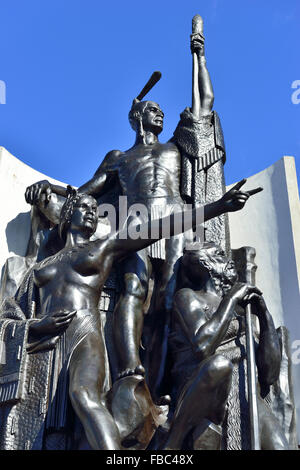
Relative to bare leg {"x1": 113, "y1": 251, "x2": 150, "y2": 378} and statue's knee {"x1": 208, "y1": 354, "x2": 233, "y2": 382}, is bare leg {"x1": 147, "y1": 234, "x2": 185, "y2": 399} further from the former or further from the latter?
statue's knee {"x1": 208, "y1": 354, "x2": 233, "y2": 382}

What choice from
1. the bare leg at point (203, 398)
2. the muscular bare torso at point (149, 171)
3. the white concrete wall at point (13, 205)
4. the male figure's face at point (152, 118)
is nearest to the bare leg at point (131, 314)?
the bare leg at point (203, 398)

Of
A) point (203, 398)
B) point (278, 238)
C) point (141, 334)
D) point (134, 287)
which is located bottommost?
point (203, 398)

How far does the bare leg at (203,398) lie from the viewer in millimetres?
5723

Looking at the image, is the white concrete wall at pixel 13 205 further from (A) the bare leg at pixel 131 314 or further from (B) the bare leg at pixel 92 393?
(B) the bare leg at pixel 92 393

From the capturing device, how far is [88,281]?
6.91 meters

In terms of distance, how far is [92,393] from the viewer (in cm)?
604

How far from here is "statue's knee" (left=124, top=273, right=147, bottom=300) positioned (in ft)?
23.2

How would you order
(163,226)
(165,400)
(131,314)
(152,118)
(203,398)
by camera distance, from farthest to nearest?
(152,118) → (163,226) → (131,314) → (165,400) → (203,398)

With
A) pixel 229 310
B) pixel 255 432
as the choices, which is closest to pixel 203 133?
pixel 229 310

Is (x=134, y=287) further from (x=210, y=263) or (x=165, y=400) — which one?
(x=165, y=400)

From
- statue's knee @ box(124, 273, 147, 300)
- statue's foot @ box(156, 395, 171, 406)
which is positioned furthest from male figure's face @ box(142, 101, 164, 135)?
statue's foot @ box(156, 395, 171, 406)

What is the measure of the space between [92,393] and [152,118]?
4052 mm

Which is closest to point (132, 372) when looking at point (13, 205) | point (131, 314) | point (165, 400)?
point (165, 400)

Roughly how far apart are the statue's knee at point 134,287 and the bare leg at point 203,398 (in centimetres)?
149
